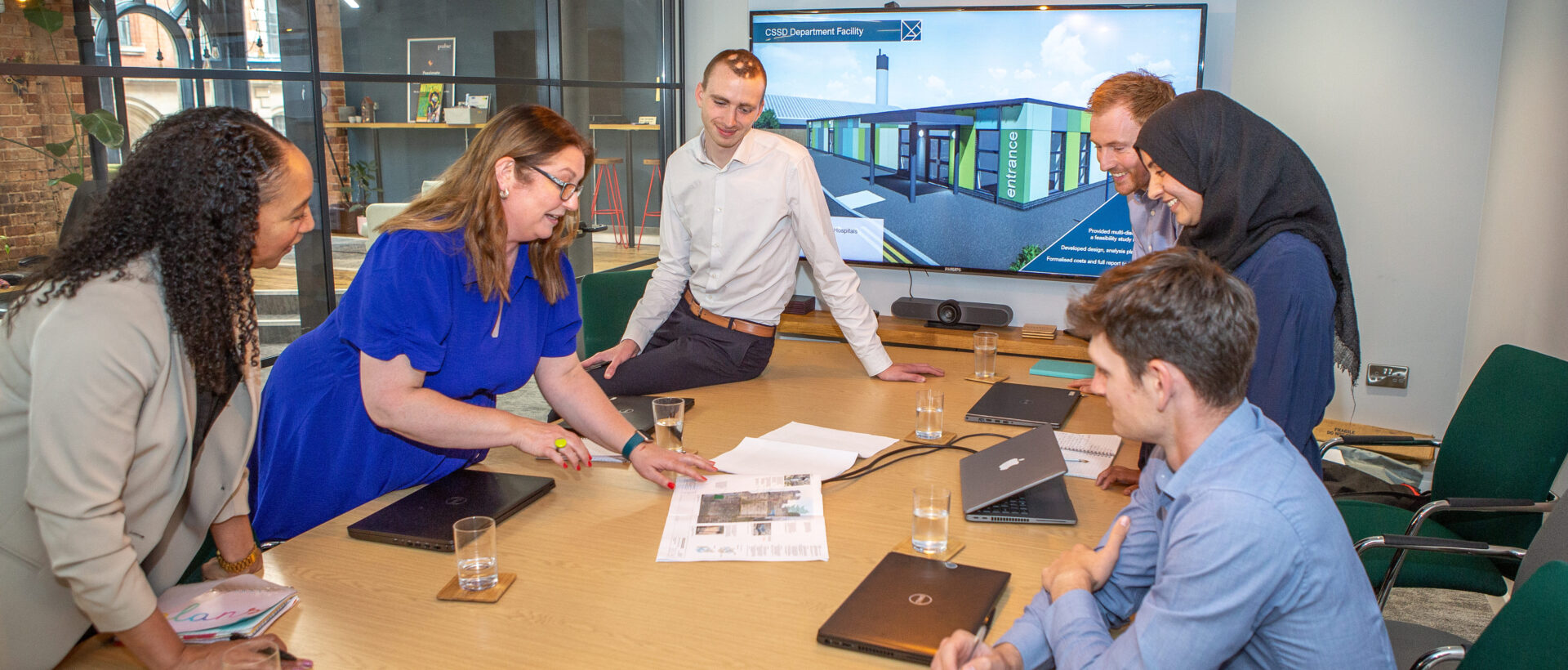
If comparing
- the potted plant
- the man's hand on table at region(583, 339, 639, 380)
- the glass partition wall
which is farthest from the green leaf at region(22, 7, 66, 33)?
the man's hand on table at region(583, 339, 639, 380)

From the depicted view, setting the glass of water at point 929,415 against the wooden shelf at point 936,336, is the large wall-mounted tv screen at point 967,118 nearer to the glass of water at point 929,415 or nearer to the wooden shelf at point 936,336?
the wooden shelf at point 936,336

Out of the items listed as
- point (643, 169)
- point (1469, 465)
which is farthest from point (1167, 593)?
point (643, 169)

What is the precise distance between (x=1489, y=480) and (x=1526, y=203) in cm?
175

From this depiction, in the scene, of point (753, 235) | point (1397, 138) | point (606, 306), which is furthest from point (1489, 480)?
point (606, 306)

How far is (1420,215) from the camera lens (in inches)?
168

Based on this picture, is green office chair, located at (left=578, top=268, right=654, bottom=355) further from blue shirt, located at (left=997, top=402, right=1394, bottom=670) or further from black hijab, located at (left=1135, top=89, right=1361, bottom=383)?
blue shirt, located at (left=997, top=402, right=1394, bottom=670)

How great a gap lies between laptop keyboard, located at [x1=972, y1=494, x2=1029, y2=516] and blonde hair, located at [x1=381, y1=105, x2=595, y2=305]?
3.41ft

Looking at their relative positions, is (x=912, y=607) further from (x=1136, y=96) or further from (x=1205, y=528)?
(x=1136, y=96)

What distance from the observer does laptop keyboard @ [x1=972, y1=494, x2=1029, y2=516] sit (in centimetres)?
179

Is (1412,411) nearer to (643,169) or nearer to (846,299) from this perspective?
(846,299)

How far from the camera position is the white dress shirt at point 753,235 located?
3.18 m

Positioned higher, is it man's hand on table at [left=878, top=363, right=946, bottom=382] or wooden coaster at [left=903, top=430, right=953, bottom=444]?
Result: man's hand on table at [left=878, top=363, right=946, bottom=382]

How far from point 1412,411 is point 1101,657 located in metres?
3.99

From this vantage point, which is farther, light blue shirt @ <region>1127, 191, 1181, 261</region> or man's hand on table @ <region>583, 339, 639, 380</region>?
man's hand on table @ <region>583, 339, 639, 380</region>
